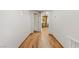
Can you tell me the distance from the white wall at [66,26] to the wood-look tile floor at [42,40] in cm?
7

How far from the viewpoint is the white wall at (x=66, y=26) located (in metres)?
1.42

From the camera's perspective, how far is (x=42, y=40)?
5.10 ft

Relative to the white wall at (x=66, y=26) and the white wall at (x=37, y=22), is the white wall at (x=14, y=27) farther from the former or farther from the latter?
the white wall at (x=66, y=26)

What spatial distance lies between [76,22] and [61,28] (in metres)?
0.20

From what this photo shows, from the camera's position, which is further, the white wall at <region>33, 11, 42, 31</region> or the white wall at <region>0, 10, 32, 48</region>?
the white wall at <region>33, 11, 42, 31</region>

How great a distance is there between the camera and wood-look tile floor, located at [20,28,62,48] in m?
1.49

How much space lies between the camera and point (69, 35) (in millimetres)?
1454

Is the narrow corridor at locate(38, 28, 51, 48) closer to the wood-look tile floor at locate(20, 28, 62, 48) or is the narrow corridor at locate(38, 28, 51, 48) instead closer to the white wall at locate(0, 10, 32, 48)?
the wood-look tile floor at locate(20, 28, 62, 48)

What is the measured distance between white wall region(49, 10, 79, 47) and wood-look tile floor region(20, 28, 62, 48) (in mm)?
68

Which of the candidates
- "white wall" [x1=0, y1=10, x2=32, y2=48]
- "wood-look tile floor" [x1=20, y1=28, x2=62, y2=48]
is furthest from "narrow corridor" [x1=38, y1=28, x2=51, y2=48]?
"white wall" [x1=0, y1=10, x2=32, y2=48]

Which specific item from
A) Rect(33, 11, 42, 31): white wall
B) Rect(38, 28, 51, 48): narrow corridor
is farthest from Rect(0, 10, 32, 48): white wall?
Rect(38, 28, 51, 48): narrow corridor

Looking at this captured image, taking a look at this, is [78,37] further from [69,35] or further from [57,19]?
[57,19]

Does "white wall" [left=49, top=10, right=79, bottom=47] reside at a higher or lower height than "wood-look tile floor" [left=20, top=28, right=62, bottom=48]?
higher
